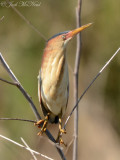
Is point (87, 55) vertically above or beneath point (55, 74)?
beneath

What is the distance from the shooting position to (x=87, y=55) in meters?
4.62

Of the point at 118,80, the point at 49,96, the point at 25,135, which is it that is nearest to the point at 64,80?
the point at 49,96

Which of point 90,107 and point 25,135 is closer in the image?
point 25,135

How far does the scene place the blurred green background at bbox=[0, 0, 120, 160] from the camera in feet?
14.2

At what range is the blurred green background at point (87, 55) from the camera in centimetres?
433

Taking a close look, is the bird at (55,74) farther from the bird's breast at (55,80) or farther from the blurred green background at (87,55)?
the blurred green background at (87,55)

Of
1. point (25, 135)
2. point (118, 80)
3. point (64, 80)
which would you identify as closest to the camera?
point (64, 80)

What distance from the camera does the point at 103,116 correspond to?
4.46 metres

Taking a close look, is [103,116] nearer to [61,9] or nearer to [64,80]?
[61,9]

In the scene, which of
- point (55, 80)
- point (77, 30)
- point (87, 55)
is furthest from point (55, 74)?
point (87, 55)

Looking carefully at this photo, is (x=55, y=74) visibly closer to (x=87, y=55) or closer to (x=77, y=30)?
(x=77, y=30)

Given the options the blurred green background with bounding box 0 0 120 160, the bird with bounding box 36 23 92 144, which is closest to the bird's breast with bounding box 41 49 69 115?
the bird with bounding box 36 23 92 144

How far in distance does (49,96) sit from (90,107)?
2.30 meters

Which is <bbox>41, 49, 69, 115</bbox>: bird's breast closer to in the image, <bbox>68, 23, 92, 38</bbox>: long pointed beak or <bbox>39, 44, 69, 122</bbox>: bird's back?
<bbox>39, 44, 69, 122</bbox>: bird's back
